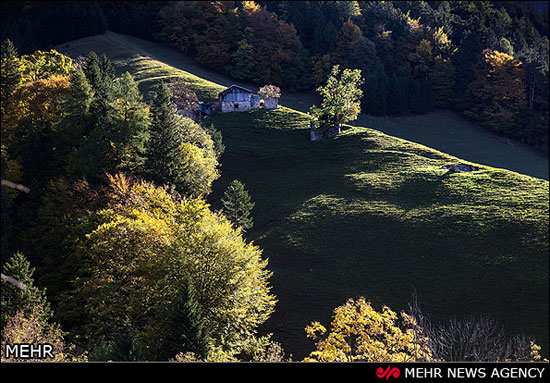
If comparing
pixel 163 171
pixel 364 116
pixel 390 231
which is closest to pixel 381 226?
pixel 390 231

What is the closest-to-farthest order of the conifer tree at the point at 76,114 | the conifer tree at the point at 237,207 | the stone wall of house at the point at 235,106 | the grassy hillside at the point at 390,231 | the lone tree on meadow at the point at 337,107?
the grassy hillside at the point at 390,231
the conifer tree at the point at 237,207
the conifer tree at the point at 76,114
the lone tree on meadow at the point at 337,107
the stone wall of house at the point at 235,106

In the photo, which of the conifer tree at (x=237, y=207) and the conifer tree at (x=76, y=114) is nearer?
the conifer tree at (x=237, y=207)

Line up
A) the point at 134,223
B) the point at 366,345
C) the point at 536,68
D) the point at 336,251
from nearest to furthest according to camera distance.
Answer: the point at 366,345
the point at 134,223
the point at 336,251
the point at 536,68

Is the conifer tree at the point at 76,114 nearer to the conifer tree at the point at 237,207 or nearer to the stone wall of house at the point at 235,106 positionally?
the conifer tree at the point at 237,207

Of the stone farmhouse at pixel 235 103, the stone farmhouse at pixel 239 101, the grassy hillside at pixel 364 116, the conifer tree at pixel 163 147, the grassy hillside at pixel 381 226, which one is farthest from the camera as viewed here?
the grassy hillside at pixel 364 116

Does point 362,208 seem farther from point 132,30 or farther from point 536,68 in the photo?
point 132,30

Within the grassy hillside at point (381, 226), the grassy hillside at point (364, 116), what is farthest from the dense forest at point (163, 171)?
the grassy hillside at point (364, 116)
